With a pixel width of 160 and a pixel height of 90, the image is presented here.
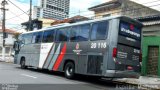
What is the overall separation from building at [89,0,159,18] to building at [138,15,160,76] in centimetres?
718

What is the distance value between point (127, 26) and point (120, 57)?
1705mm

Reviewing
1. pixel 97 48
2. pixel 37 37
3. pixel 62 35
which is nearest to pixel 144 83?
pixel 97 48

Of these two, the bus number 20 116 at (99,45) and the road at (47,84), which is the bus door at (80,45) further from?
the road at (47,84)

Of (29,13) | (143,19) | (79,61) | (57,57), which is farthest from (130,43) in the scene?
(29,13)

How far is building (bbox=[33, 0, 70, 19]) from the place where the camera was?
39.0 meters

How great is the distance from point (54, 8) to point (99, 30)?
25917 millimetres

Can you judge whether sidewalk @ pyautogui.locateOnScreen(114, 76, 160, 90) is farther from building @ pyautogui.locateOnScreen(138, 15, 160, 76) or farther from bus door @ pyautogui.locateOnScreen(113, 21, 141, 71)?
building @ pyautogui.locateOnScreen(138, 15, 160, 76)

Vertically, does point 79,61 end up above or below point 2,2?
below

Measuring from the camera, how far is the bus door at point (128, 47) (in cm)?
1434

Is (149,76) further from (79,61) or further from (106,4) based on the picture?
(106,4)

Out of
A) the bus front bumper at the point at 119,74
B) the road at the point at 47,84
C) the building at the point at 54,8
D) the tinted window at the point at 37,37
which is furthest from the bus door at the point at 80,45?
the building at the point at 54,8

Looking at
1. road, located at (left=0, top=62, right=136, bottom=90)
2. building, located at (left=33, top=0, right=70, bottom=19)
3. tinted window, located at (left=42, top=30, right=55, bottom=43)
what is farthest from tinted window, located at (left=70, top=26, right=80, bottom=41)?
building, located at (left=33, top=0, right=70, bottom=19)

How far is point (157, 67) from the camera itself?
2173 cm

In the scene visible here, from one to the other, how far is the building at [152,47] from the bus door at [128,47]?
6.52m
